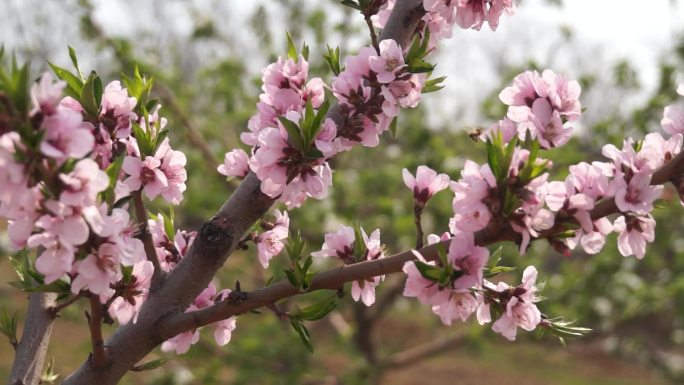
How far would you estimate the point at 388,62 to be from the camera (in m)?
1.46

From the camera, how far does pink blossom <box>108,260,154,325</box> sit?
1361 mm

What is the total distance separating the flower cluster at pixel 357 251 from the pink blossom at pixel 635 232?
0.53 m

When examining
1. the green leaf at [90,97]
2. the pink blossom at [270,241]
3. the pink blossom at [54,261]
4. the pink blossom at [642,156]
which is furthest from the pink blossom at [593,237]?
the green leaf at [90,97]

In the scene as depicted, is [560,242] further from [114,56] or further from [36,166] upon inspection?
[114,56]

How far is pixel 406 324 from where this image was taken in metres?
16.7

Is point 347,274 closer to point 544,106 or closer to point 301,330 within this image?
point 301,330

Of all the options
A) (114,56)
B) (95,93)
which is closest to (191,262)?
(95,93)

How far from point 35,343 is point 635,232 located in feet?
4.56

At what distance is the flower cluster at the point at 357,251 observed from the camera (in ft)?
4.86

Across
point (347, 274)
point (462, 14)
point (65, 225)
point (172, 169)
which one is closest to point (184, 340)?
point (172, 169)

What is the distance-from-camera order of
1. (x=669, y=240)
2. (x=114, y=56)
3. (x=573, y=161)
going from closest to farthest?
(x=573, y=161) → (x=114, y=56) → (x=669, y=240)

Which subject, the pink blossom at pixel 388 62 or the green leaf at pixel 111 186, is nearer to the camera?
the green leaf at pixel 111 186

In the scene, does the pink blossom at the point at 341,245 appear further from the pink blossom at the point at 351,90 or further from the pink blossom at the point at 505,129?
the pink blossom at the point at 505,129

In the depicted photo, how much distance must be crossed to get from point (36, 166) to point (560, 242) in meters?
0.95
